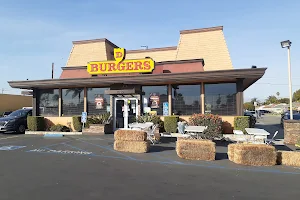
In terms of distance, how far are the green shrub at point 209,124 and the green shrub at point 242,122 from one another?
4.14 feet

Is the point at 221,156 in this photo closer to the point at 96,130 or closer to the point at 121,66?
the point at 96,130

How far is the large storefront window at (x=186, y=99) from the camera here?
50.0 feet

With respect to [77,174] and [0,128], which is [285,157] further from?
[0,128]

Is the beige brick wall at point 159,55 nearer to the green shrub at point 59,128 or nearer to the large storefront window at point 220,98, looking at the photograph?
the large storefront window at point 220,98

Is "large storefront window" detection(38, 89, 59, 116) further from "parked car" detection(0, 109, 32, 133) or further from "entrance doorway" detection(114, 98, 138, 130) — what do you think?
"entrance doorway" detection(114, 98, 138, 130)

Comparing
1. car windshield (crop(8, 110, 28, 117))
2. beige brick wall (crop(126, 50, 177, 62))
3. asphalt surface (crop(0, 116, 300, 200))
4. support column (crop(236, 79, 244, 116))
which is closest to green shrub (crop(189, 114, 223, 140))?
support column (crop(236, 79, 244, 116))

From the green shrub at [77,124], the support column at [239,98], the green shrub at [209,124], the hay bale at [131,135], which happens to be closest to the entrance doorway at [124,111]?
the green shrub at [77,124]

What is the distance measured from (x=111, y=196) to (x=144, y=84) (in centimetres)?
1191

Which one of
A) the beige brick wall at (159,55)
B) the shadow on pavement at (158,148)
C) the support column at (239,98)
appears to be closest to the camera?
the shadow on pavement at (158,148)

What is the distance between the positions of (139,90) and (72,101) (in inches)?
223

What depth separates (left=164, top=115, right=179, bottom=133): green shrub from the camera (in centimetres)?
1452

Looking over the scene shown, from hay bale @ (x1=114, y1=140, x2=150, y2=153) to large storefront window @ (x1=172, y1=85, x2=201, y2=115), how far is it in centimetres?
632

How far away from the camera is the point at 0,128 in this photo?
16.8 metres

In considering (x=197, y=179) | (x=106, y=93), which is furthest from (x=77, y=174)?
(x=106, y=93)
